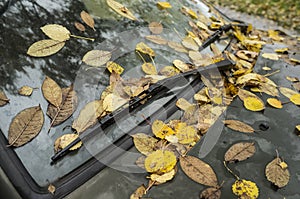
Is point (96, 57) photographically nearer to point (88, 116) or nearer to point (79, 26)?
point (79, 26)

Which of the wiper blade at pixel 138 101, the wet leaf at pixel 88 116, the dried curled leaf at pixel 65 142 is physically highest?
the wet leaf at pixel 88 116

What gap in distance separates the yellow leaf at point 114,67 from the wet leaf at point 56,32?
0.24 meters

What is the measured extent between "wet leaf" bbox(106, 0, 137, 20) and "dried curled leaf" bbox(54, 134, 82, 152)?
0.87m

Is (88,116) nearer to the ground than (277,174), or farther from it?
farther from it

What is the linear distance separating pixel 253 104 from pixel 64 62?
1.01 meters

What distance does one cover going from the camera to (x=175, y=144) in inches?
58.7

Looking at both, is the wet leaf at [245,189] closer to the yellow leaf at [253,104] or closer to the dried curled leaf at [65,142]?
the yellow leaf at [253,104]

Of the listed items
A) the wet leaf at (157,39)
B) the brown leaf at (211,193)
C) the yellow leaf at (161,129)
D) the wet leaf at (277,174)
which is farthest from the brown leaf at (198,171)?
the wet leaf at (157,39)

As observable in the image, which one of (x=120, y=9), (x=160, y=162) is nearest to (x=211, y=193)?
(x=160, y=162)

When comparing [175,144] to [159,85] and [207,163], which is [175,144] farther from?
[159,85]

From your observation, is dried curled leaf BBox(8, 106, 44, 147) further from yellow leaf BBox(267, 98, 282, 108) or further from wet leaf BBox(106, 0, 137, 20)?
yellow leaf BBox(267, 98, 282, 108)

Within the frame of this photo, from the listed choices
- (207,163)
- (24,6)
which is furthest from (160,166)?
(24,6)

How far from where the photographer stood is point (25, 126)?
4.32 ft

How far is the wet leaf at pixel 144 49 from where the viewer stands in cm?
177
